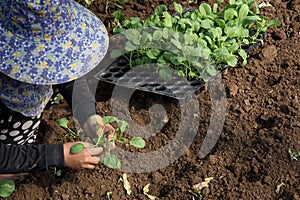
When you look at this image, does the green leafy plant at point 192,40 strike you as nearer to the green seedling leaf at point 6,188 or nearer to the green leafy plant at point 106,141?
the green leafy plant at point 106,141

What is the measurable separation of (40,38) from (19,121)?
655mm

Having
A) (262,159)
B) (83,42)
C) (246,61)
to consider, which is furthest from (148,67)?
(83,42)

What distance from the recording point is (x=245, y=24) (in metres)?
2.95

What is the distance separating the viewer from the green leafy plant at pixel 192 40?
272cm

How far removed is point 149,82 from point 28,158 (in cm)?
94

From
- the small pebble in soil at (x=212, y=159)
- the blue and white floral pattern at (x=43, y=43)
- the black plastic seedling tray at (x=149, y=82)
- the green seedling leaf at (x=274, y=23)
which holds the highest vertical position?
the blue and white floral pattern at (x=43, y=43)

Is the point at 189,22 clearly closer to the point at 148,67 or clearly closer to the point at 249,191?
the point at 148,67

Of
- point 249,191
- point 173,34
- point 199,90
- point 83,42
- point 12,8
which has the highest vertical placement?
point 12,8

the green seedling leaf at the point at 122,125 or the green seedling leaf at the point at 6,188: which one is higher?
the green seedling leaf at the point at 122,125

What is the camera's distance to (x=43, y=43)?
5.95ft

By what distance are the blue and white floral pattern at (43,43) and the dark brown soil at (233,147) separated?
871mm

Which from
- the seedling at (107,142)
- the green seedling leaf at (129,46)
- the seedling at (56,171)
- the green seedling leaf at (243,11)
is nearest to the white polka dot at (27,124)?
the seedling at (107,142)

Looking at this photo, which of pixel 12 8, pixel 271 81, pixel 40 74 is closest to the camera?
pixel 12 8

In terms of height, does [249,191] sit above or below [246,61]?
below
